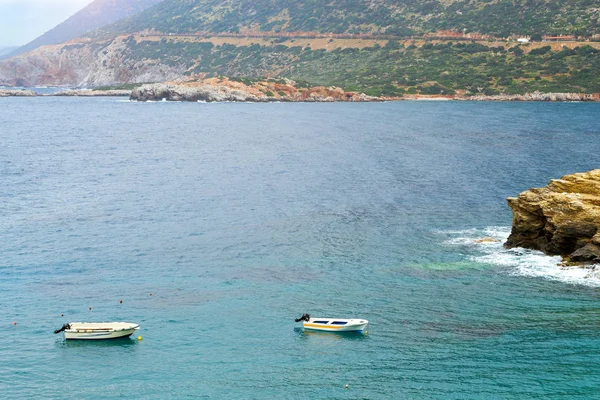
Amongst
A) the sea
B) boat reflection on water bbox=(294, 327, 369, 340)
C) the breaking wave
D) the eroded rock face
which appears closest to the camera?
the sea

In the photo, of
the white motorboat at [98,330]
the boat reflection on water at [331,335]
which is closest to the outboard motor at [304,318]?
the boat reflection on water at [331,335]

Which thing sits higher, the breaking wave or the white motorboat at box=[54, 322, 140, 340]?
the white motorboat at box=[54, 322, 140, 340]

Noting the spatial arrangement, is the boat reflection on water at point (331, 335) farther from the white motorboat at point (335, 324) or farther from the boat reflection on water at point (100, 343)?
the boat reflection on water at point (100, 343)

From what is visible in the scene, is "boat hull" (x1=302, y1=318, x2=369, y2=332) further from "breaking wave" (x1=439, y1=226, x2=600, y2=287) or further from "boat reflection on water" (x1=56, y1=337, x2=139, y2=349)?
"breaking wave" (x1=439, y1=226, x2=600, y2=287)

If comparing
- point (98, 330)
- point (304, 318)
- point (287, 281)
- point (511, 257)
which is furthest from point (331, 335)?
point (511, 257)

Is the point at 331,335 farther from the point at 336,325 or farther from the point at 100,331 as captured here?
the point at 100,331

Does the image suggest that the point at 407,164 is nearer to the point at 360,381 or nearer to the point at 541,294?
the point at 541,294

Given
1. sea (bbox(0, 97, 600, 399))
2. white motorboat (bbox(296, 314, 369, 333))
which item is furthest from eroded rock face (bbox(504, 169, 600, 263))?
white motorboat (bbox(296, 314, 369, 333))
